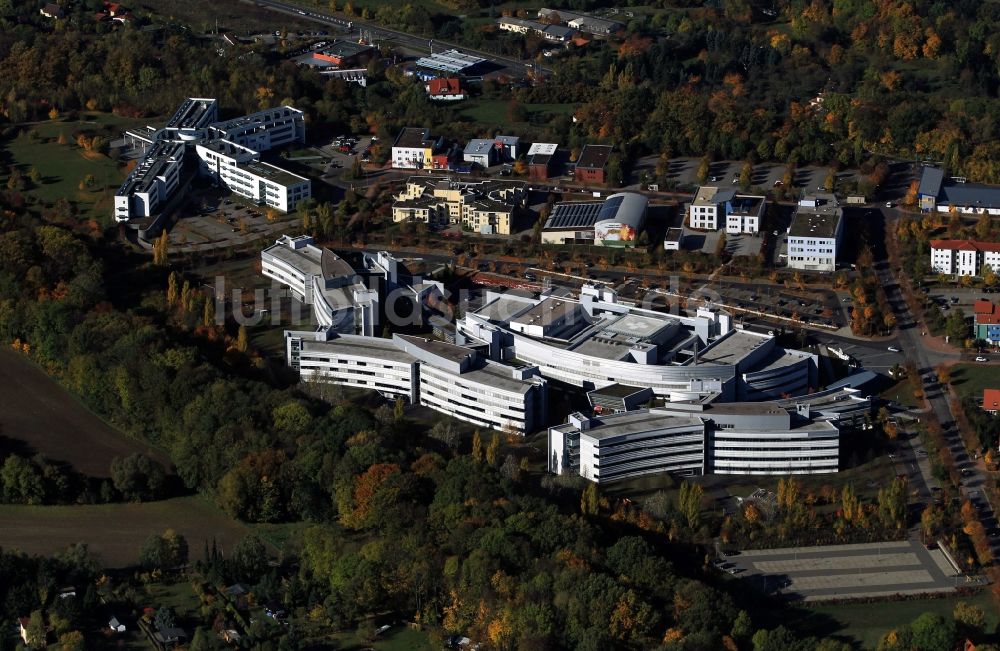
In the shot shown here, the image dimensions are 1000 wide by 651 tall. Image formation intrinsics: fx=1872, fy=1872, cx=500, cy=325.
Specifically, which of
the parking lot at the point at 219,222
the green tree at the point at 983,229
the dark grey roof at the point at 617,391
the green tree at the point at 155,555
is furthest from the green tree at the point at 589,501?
the green tree at the point at 983,229

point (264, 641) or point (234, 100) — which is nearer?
point (264, 641)

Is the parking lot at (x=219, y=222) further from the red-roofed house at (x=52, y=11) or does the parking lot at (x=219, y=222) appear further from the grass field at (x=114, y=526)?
the red-roofed house at (x=52, y=11)

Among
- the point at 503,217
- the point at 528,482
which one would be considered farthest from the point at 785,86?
the point at 528,482

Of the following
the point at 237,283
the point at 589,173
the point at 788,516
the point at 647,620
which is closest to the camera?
the point at 647,620

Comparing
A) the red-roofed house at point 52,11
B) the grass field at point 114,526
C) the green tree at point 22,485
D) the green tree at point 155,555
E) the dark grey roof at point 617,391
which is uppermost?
the red-roofed house at point 52,11

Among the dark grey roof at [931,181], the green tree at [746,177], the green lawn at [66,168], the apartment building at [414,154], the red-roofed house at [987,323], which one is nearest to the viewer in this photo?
the red-roofed house at [987,323]

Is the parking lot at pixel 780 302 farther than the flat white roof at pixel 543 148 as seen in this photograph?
No

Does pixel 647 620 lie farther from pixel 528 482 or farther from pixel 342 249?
pixel 342 249
